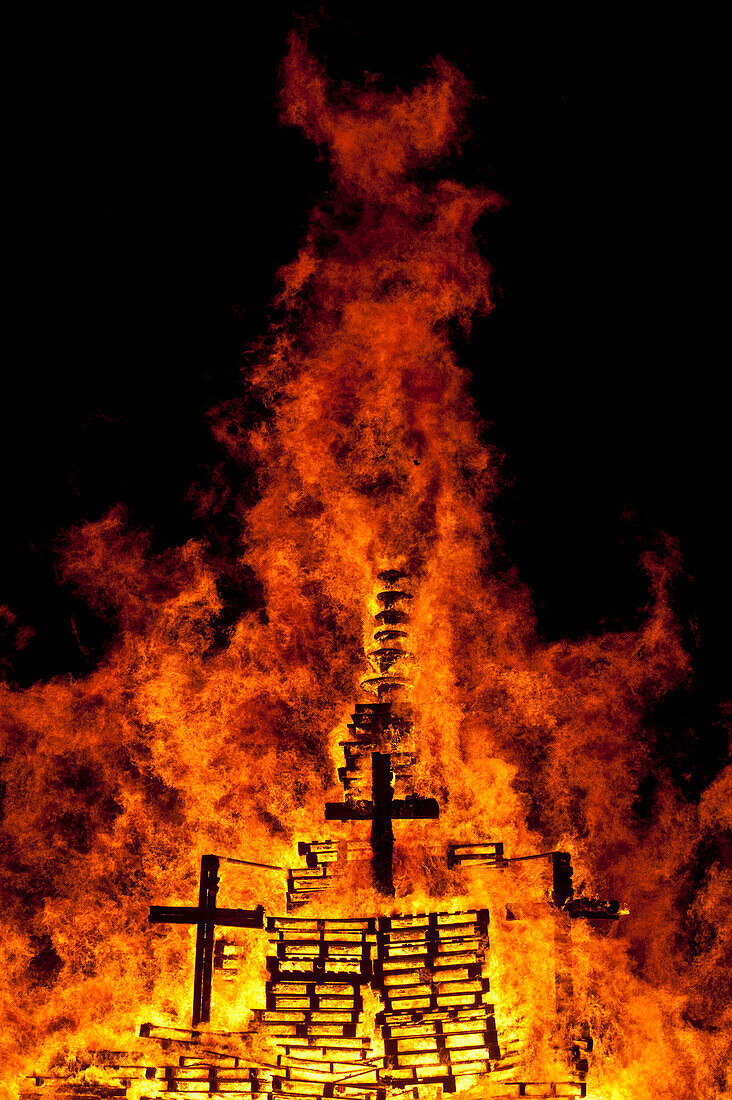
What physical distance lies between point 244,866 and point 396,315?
3.05 m

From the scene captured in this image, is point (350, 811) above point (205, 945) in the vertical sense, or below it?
above

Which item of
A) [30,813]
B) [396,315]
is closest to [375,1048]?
[30,813]

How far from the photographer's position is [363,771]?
13.1 ft

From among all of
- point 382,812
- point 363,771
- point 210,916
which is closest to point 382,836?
point 382,812

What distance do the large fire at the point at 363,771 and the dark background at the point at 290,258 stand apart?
0.18 meters

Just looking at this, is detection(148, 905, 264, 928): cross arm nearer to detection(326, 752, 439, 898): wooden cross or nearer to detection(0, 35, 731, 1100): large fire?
detection(0, 35, 731, 1100): large fire

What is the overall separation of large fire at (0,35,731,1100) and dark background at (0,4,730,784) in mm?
178

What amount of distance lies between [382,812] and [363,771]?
218mm

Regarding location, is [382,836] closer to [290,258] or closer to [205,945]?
[205,945]

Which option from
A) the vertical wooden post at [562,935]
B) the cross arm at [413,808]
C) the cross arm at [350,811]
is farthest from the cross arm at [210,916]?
the vertical wooden post at [562,935]

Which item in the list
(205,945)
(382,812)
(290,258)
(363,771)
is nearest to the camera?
(205,945)

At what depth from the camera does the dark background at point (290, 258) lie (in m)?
4.89

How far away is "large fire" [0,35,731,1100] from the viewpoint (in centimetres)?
368

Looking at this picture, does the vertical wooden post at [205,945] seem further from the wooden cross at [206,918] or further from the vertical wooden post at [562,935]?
the vertical wooden post at [562,935]
